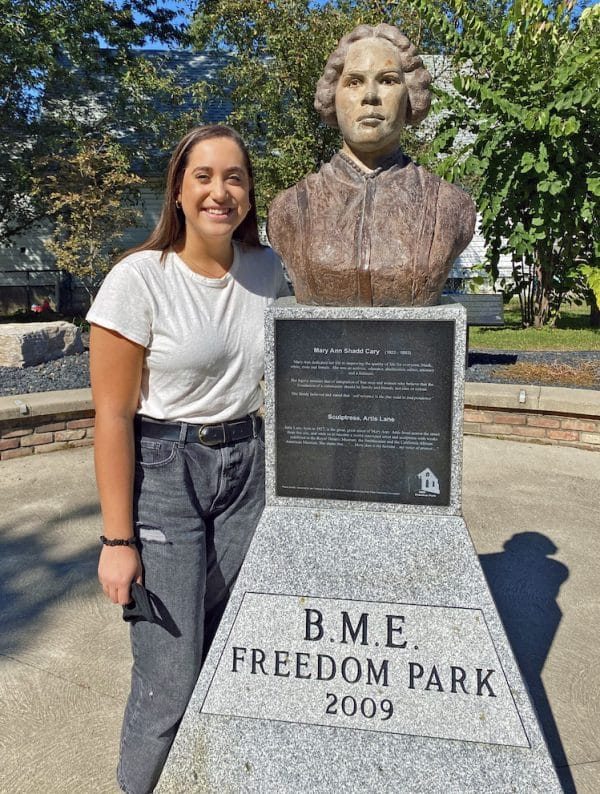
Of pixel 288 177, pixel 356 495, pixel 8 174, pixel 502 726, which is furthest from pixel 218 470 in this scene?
pixel 8 174

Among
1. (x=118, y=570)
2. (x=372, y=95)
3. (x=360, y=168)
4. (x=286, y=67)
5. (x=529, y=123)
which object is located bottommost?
(x=118, y=570)

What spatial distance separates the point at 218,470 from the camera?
6.80 feet

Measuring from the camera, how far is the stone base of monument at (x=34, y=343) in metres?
7.50

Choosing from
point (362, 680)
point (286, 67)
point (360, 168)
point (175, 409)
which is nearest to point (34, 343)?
point (360, 168)

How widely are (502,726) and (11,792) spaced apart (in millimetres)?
1633

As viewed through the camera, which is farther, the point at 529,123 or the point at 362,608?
the point at 529,123

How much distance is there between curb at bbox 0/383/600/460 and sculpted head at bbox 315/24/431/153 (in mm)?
3711

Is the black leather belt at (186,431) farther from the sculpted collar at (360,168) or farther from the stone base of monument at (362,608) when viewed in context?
the sculpted collar at (360,168)

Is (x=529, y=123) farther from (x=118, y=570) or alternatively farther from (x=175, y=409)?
(x=118, y=570)

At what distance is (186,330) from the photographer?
1.93 metres

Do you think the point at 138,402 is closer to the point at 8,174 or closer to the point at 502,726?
the point at 502,726

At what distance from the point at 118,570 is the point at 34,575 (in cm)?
208

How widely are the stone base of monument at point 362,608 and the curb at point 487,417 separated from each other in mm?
3676

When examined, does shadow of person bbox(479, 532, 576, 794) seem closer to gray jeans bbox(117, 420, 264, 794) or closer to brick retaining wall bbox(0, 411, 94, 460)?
gray jeans bbox(117, 420, 264, 794)
